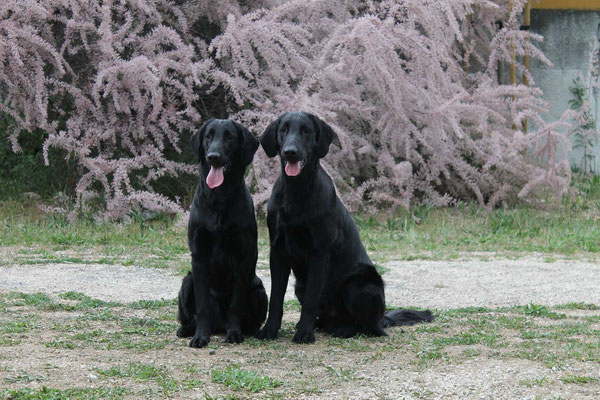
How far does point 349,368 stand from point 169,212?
642 centimetres

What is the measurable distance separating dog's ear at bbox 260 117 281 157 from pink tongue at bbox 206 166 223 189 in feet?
1.47

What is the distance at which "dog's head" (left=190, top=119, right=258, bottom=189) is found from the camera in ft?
16.2

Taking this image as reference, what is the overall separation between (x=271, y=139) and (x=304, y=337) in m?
1.21

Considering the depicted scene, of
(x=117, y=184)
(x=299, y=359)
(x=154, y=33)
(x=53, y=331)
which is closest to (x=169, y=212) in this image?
(x=117, y=184)

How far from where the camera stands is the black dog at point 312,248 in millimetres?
5031

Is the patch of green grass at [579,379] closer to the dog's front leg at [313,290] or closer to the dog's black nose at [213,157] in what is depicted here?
the dog's front leg at [313,290]

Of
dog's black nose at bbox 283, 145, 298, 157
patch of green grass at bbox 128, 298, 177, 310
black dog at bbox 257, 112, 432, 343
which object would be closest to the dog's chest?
black dog at bbox 257, 112, 432, 343

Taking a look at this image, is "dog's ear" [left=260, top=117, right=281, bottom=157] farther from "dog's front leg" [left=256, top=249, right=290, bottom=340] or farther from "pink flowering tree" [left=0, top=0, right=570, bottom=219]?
"pink flowering tree" [left=0, top=0, right=570, bottom=219]

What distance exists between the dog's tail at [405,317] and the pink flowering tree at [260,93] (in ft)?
13.8

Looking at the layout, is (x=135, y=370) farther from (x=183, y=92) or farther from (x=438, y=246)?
(x=183, y=92)

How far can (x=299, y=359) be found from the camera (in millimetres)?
4523

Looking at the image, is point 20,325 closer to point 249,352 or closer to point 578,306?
point 249,352

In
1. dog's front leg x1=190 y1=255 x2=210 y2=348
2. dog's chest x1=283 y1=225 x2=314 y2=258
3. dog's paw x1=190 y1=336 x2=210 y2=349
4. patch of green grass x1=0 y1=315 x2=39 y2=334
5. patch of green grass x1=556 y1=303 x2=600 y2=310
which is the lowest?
patch of green grass x1=556 y1=303 x2=600 y2=310

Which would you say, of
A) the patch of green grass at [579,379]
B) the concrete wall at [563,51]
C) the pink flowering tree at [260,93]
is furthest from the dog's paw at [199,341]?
the concrete wall at [563,51]
